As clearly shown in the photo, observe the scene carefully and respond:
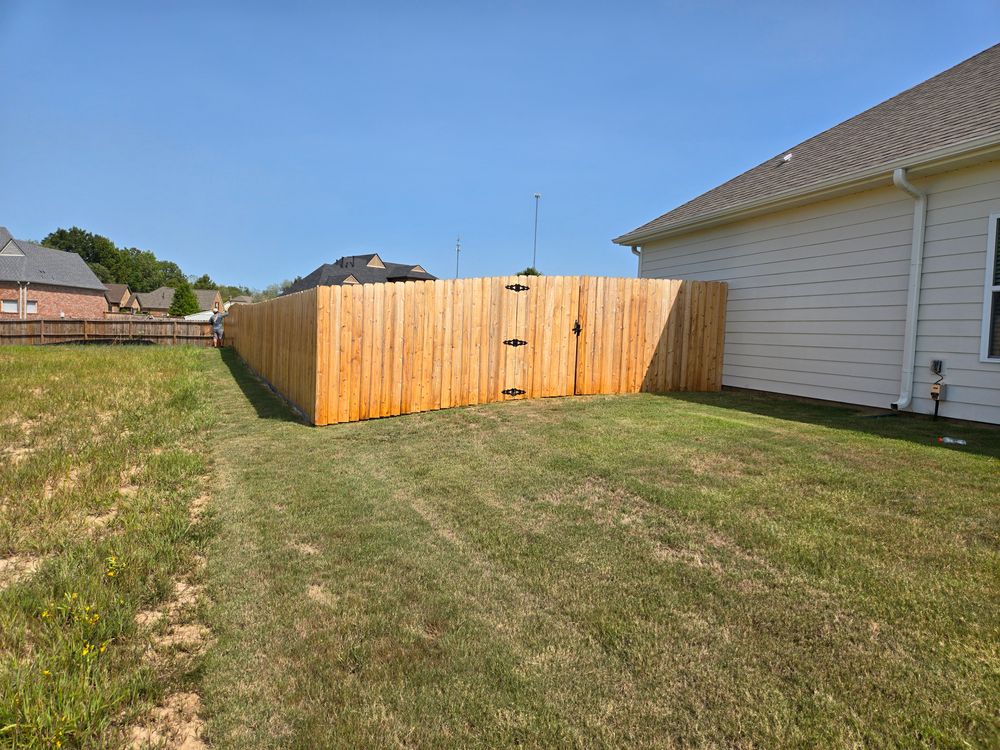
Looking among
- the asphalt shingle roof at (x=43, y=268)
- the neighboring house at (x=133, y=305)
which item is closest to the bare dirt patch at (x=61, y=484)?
the asphalt shingle roof at (x=43, y=268)

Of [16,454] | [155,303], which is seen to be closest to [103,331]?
[16,454]

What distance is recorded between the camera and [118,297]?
59188 millimetres

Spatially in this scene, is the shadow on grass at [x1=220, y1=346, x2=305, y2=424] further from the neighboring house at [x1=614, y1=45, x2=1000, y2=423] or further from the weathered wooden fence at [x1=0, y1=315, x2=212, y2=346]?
the weathered wooden fence at [x1=0, y1=315, x2=212, y2=346]

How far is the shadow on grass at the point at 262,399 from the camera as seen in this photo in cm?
754

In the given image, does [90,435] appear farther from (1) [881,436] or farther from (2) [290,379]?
(1) [881,436]

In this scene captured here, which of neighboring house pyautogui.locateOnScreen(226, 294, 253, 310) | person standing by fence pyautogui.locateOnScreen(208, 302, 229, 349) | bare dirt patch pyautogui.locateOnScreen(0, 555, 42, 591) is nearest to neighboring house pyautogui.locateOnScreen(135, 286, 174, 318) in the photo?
neighboring house pyautogui.locateOnScreen(226, 294, 253, 310)

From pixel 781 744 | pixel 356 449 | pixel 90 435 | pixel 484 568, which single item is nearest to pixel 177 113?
pixel 90 435

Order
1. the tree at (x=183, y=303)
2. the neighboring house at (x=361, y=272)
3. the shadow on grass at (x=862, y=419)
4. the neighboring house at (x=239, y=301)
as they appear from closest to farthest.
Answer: the shadow on grass at (x=862, y=419) < the neighboring house at (x=239, y=301) < the neighboring house at (x=361, y=272) < the tree at (x=183, y=303)

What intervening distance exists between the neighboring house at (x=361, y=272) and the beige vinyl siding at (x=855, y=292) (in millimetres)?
22595

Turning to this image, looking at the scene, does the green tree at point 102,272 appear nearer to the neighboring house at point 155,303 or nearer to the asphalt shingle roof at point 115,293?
the neighboring house at point 155,303

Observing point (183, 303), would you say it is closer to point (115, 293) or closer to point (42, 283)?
point (115, 293)

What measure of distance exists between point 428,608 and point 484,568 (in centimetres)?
49

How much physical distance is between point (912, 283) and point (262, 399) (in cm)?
981

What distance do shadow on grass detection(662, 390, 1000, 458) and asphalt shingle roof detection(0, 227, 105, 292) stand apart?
41.6 m
